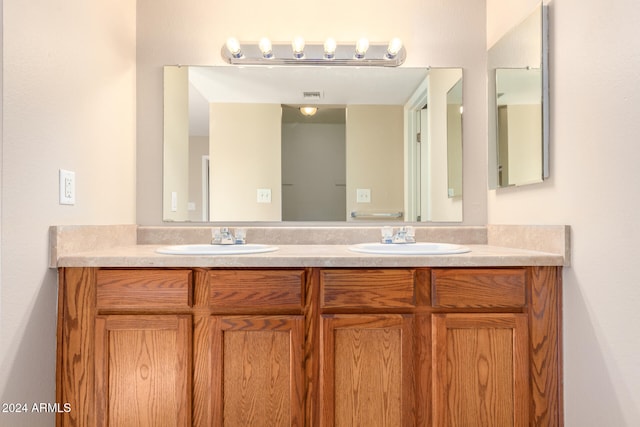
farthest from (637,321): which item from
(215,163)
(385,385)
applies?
(215,163)

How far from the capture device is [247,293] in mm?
1344

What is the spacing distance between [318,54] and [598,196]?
132 cm

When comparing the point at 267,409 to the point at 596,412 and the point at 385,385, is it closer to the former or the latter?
the point at 385,385

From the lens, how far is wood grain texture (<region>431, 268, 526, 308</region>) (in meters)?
1.35

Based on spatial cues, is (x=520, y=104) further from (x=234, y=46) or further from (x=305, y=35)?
(x=234, y=46)

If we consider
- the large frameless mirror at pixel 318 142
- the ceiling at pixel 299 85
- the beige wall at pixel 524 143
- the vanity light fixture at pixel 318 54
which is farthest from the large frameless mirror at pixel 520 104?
the vanity light fixture at pixel 318 54

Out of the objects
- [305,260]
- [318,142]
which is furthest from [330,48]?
[305,260]

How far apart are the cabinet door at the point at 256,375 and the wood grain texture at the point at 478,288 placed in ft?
1.66

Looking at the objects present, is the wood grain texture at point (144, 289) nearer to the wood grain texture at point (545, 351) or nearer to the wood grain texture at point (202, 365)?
the wood grain texture at point (202, 365)

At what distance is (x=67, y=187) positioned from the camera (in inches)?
54.0

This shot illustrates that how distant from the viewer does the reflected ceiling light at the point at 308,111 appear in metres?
1.94

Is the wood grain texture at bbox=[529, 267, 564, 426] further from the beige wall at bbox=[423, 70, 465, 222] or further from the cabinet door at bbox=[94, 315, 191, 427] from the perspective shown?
the cabinet door at bbox=[94, 315, 191, 427]

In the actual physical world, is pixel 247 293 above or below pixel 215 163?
below

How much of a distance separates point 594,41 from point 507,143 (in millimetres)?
564
